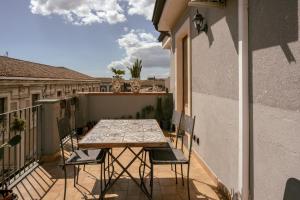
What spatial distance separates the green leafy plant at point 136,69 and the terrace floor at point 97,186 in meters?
4.44

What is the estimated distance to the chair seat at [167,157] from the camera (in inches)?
119

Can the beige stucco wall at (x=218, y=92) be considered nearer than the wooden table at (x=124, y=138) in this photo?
No

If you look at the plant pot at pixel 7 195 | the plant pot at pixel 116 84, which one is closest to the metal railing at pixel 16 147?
the plant pot at pixel 7 195

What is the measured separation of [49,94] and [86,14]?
7.20 m

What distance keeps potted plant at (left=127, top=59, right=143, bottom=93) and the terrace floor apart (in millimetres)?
4207

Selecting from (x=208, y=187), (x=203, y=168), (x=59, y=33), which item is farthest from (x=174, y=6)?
(x=59, y=33)

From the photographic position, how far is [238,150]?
2805mm

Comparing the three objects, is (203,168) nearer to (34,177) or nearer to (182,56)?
(34,177)

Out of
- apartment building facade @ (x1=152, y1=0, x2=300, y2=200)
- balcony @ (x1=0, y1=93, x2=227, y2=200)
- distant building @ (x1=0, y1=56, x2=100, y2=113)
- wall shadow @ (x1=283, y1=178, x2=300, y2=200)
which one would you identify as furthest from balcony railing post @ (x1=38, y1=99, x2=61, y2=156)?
distant building @ (x1=0, y1=56, x2=100, y2=113)

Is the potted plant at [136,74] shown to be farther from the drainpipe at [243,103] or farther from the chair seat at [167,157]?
the drainpipe at [243,103]

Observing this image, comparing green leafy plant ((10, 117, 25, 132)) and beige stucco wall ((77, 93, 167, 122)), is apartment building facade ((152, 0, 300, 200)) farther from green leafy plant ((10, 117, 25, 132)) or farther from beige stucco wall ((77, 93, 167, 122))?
beige stucco wall ((77, 93, 167, 122))

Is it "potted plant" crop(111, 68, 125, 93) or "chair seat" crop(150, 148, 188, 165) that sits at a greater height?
"potted plant" crop(111, 68, 125, 93)

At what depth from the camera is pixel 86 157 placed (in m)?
3.20

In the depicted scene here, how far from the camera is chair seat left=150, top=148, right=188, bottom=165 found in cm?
302
